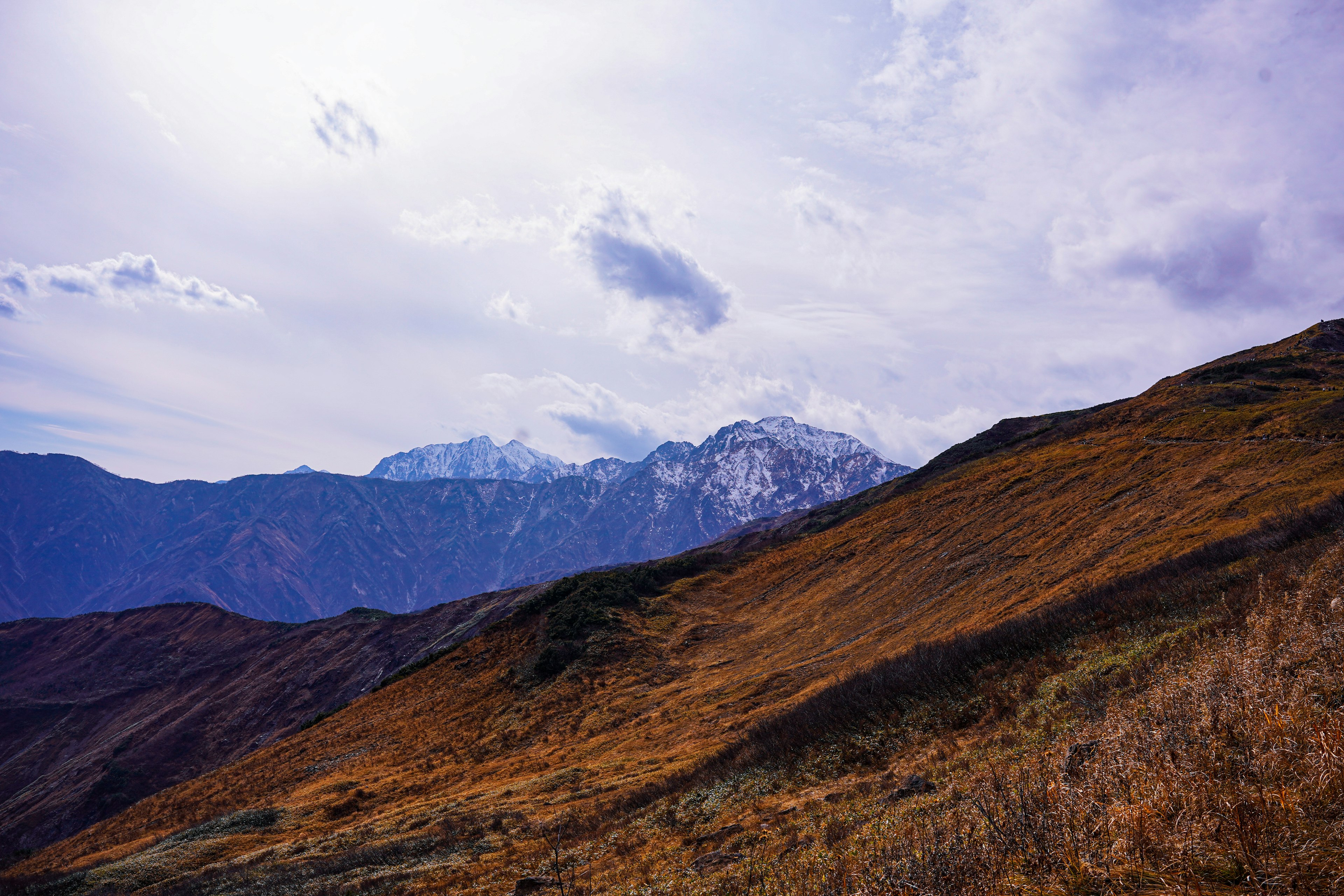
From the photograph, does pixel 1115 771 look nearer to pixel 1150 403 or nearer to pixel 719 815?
pixel 719 815

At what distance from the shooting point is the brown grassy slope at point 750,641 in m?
23.8

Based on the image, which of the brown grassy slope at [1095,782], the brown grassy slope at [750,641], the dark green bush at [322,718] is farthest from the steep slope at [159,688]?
the brown grassy slope at [1095,782]

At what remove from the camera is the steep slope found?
64188mm

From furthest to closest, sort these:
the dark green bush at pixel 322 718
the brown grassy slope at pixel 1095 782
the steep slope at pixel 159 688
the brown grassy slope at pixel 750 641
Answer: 1. the steep slope at pixel 159 688
2. the dark green bush at pixel 322 718
3. the brown grassy slope at pixel 750 641
4. the brown grassy slope at pixel 1095 782

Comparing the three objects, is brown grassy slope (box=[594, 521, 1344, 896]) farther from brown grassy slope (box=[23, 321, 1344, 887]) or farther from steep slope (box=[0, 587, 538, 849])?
steep slope (box=[0, 587, 538, 849])

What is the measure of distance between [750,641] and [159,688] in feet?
332

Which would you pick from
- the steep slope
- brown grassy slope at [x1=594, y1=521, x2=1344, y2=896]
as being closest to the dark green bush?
the steep slope

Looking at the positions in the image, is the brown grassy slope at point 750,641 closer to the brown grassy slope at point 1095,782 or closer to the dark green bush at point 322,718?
the dark green bush at point 322,718

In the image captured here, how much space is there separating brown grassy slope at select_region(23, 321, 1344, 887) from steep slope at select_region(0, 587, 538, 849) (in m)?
41.2

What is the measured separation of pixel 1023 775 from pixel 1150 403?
61.7 meters

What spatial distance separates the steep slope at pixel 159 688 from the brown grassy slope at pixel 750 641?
41155 millimetres

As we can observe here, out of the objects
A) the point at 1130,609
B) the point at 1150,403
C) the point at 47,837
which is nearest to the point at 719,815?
the point at 1130,609

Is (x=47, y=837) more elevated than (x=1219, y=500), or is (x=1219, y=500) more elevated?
(x=1219, y=500)

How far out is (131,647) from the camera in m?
106
